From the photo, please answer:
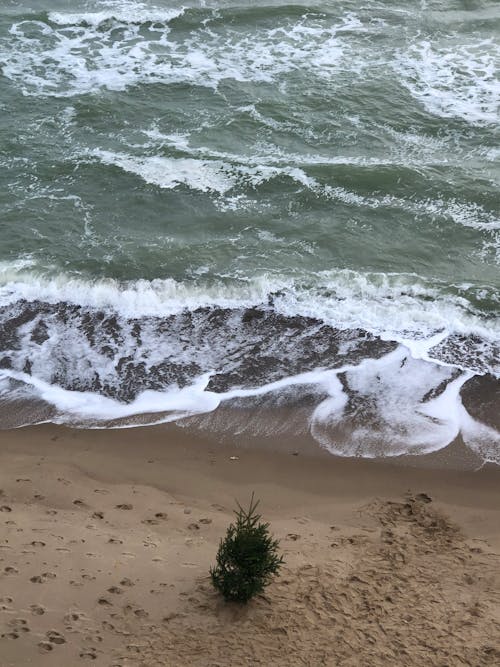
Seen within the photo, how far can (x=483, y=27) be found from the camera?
817 inches

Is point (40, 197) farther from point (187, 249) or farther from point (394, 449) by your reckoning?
point (394, 449)

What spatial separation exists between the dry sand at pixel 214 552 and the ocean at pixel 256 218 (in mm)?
653

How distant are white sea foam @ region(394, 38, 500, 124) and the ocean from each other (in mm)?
64

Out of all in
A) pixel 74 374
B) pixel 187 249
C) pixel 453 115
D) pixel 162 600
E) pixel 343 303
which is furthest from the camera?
pixel 453 115

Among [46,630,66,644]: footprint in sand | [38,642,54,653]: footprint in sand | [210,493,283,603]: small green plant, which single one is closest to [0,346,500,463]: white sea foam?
[210,493,283,603]: small green plant

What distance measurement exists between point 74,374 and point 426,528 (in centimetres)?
521

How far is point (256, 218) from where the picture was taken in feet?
46.6

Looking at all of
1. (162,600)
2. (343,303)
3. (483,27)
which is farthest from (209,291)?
(483,27)

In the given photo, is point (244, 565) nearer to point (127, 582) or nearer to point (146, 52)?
point (127, 582)

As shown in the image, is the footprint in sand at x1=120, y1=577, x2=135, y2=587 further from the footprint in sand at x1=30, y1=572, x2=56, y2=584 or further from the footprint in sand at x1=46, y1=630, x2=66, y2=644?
the footprint in sand at x1=46, y1=630, x2=66, y2=644

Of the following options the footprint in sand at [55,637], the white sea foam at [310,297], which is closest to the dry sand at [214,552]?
the footprint in sand at [55,637]

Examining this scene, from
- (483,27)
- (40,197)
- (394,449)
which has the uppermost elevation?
(483,27)

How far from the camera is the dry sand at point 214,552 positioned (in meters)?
6.61

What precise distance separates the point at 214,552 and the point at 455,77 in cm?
1437
